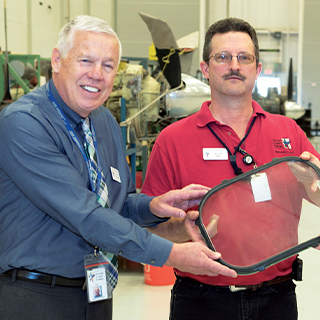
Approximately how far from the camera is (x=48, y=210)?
132 centimetres

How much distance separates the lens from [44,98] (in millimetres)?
1477

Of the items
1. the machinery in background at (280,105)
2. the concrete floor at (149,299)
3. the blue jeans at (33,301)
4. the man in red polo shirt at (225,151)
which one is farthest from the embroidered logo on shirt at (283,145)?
the machinery in background at (280,105)

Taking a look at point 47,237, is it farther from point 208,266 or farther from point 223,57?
point 223,57

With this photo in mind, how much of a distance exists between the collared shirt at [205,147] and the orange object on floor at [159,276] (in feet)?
7.66

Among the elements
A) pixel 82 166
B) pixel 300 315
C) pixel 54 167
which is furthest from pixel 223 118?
pixel 300 315

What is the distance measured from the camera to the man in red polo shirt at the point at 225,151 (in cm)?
163

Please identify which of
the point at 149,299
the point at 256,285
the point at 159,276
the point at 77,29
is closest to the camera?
the point at 77,29

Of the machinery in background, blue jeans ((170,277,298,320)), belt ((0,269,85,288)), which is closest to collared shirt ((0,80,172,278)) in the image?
belt ((0,269,85,288))

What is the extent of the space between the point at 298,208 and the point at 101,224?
771 mm

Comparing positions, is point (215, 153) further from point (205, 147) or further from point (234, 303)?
point (234, 303)

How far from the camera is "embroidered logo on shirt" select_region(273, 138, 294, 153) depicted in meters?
1.74

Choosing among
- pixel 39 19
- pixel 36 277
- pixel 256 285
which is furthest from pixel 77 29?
pixel 39 19

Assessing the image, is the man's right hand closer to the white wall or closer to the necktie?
the necktie

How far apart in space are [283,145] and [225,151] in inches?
10.6
